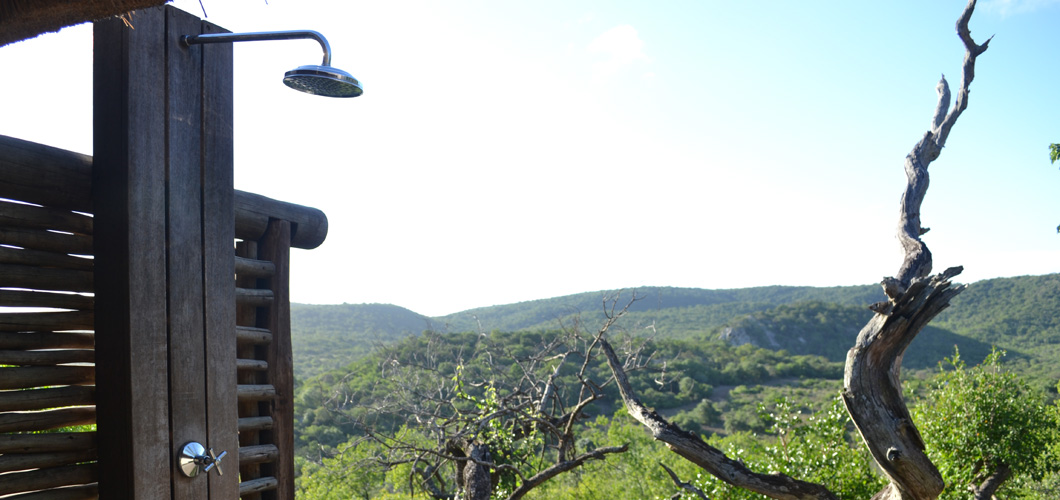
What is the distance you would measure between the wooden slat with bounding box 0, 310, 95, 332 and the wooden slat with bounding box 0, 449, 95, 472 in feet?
0.91

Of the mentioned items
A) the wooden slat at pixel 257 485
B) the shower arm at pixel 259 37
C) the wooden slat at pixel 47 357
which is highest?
the shower arm at pixel 259 37

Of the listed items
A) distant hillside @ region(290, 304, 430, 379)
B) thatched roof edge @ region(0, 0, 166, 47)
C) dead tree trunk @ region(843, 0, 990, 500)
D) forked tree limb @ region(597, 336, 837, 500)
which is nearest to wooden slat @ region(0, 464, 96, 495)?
thatched roof edge @ region(0, 0, 166, 47)

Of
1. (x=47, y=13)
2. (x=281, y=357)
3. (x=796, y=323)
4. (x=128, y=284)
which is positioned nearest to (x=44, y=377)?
(x=128, y=284)

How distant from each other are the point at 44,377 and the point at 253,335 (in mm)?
646

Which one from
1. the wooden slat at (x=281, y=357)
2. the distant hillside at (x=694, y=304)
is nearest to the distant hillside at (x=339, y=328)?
the distant hillside at (x=694, y=304)

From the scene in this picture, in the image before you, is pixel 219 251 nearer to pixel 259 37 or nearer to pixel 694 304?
pixel 259 37

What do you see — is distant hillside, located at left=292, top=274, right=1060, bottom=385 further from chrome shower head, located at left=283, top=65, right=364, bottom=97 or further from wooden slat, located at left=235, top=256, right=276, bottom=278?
chrome shower head, located at left=283, top=65, right=364, bottom=97

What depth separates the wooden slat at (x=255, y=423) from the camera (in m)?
2.14

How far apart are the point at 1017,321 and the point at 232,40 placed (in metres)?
32.7

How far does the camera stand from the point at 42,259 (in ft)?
5.40

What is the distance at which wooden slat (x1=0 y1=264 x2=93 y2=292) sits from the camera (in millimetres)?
1578

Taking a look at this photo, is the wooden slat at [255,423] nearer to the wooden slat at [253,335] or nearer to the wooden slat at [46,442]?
the wooden slat at [253,335]

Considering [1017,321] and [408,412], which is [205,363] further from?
[1017,321]

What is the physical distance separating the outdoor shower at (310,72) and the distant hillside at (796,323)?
20.2m
